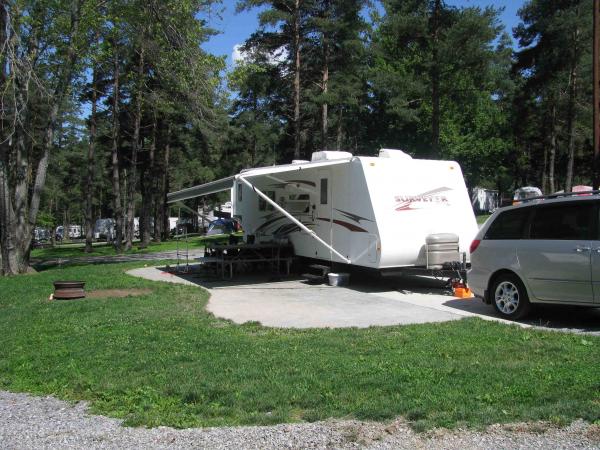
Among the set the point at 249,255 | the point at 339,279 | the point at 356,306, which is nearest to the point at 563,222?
the point at 356,306

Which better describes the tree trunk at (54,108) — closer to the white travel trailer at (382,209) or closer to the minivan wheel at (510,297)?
the white travel trailer at (382,209)

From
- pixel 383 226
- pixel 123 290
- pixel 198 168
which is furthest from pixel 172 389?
pixel 198 168

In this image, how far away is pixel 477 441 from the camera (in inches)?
152

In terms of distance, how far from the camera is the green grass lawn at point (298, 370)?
4.43m

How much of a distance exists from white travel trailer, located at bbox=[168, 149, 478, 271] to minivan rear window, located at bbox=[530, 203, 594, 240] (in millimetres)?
3430

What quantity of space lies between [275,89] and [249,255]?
1487 centimetres

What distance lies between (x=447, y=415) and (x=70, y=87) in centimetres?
1626

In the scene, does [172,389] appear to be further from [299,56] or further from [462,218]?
[299,56]

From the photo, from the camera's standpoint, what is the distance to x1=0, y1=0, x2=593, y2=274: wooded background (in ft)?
52.5

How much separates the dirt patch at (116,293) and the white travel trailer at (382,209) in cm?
323

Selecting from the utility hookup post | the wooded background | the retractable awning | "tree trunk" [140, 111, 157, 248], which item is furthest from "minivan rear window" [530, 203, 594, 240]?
"tree trunk" [140, 111, 157, 248]

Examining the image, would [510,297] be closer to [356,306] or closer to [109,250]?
[356,306]

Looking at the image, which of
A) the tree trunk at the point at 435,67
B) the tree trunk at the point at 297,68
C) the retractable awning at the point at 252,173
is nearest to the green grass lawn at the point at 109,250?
the tree trunk at the point at 297,68

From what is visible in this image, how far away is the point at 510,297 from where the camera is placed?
8141mm
